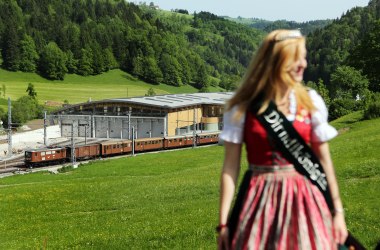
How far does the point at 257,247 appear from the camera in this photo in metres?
3.79

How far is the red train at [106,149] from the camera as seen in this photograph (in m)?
56.0

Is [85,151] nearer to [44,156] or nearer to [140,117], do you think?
[44,156]

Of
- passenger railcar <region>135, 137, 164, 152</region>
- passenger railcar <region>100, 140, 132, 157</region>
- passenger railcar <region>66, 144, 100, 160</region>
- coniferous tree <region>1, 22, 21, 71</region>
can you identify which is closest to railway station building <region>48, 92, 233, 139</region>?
passenger railcar <region>135, 137, 164, 152</region>

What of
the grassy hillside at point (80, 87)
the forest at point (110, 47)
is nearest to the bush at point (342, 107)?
the forest at point (110, 47)

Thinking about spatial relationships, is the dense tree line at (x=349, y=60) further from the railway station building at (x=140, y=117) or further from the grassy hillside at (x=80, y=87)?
the grassy hillside at (x=80, y=87)

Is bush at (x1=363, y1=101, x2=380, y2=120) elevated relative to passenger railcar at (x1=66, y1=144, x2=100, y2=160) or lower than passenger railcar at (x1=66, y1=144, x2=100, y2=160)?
elevated

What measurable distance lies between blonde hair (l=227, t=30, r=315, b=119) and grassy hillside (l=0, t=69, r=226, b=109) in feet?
419

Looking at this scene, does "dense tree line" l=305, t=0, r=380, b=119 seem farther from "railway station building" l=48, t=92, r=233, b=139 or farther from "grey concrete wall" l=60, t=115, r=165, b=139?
"grey concrete wall" l=60, t=115, r=165, b=139

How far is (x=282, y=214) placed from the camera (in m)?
3.80

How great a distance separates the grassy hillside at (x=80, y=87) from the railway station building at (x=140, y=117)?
4967 cm

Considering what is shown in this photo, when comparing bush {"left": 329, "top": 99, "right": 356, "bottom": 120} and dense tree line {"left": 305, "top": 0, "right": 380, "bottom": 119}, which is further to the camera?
dense tree line {"left": 305, "top": 0, "right": 380, "bottom": 119}

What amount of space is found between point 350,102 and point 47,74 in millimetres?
123159

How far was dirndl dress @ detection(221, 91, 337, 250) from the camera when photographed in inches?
149

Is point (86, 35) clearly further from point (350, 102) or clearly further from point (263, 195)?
point (263, 195)
